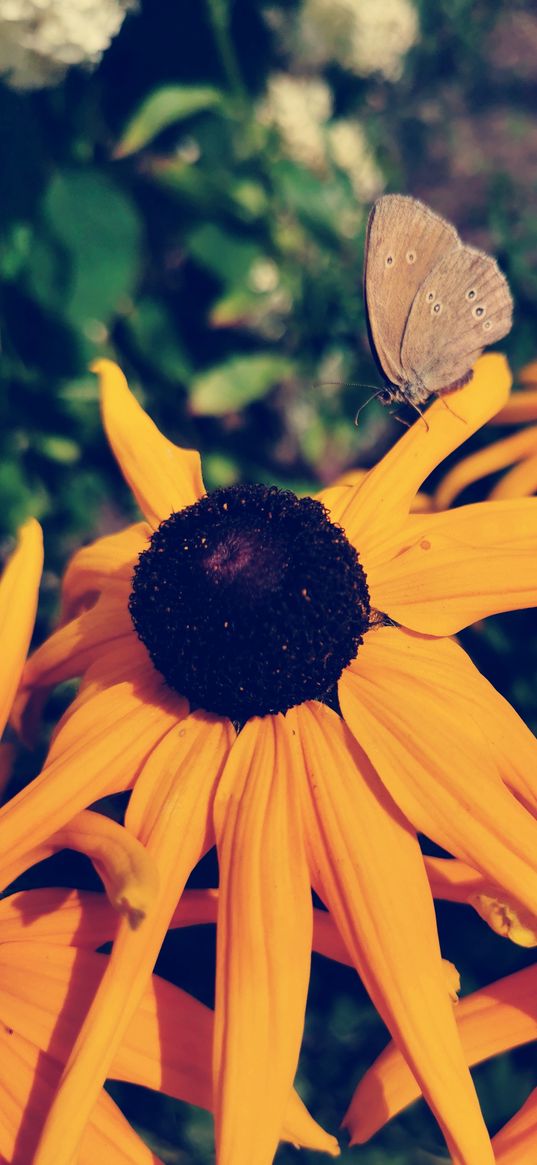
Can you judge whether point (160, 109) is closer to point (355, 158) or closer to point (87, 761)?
point (355, 158)

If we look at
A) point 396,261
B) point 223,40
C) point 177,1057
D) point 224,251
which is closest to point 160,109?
point 223,40

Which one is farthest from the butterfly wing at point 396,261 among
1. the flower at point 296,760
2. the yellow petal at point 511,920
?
the yellow petal at point 511,920

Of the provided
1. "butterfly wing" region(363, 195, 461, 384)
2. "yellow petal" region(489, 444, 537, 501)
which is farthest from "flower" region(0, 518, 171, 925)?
"yellow petal" region(489, 444, 537, 501)

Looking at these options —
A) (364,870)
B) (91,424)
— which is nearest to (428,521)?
(364,870)

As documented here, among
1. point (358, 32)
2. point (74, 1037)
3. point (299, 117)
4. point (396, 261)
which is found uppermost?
point (358, 32)

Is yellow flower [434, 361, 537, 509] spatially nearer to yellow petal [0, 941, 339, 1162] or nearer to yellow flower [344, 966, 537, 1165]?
yellow flower [344, 966, 537, 1165]
